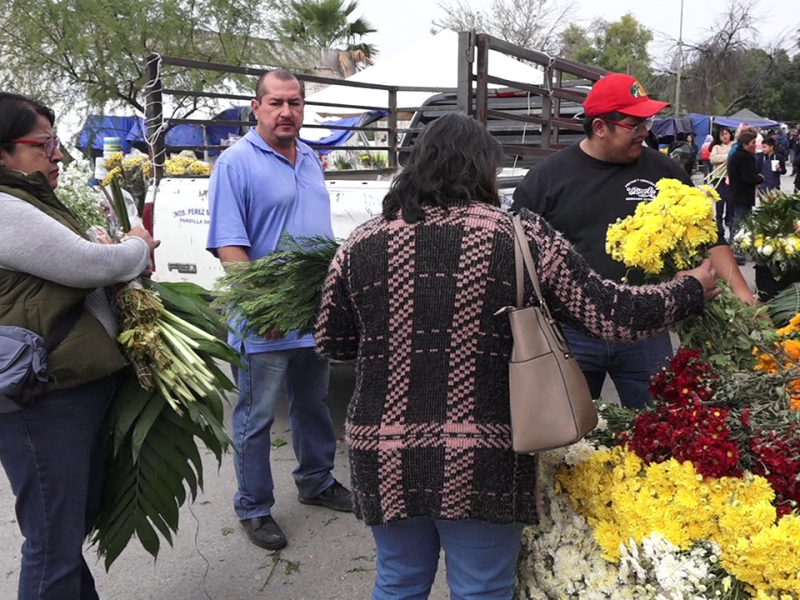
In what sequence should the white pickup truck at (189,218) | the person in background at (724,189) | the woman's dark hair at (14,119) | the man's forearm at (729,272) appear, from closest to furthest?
the woman's dark hair at (14,119) < the man's forearm at (729,272) < the white pickup truck at (189,218) < the person in background at (724,189)

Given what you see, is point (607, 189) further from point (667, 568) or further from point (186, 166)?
point (186, 166)

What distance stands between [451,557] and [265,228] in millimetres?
1778

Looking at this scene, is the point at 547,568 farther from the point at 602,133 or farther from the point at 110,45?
the point at 110,45

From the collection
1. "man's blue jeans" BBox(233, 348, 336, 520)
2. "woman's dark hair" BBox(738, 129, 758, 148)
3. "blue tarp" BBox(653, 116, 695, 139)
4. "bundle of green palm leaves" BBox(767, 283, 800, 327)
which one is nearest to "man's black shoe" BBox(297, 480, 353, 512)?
"man's blue jeans" BBox(233, 348, 336, 520)

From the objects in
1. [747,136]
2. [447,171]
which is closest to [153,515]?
[447,171]

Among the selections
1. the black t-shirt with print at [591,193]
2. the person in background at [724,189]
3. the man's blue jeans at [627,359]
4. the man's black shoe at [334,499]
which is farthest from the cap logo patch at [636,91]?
the person in background at [724,189]

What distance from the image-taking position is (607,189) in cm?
301

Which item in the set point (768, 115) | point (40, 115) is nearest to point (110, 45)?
point (40, 115)

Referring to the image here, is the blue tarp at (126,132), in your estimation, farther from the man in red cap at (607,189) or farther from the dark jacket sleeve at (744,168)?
the man in red cap at (607,189)

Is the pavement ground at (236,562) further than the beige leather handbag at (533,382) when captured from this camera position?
Yes

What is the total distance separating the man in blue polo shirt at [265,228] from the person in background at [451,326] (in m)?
1.19

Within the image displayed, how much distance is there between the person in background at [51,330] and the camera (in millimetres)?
2129

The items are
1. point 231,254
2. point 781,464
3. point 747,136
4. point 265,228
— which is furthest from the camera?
point 747,136

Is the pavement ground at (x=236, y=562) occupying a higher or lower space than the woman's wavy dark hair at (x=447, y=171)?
lower
